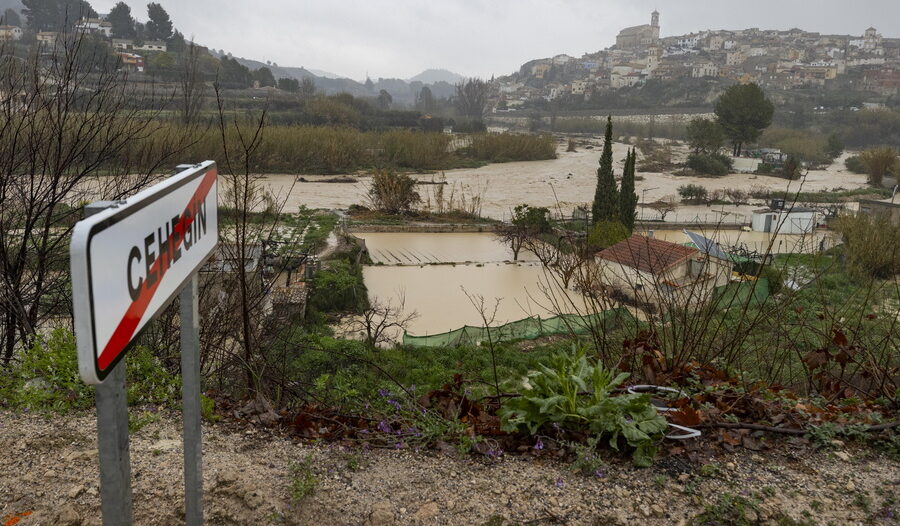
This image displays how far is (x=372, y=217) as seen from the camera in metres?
28.7

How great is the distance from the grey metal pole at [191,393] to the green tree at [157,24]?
3593 inches

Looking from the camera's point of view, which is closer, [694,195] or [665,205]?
[665,205]

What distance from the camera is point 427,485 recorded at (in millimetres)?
2498

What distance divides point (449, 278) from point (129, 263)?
17647 millimetres

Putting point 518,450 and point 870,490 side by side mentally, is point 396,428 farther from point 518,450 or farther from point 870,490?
point 870,490

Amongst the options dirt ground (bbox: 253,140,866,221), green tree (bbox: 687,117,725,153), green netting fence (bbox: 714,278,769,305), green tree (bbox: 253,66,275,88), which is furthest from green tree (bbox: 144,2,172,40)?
green netting fence (bbox: 714,278,769,305)

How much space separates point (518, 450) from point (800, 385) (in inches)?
144

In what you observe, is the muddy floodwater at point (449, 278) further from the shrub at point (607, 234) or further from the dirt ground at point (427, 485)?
the dirt ground at point (427, 485)

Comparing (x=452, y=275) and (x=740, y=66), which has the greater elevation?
(x=740, y=66)

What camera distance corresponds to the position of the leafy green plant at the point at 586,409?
2.62 m

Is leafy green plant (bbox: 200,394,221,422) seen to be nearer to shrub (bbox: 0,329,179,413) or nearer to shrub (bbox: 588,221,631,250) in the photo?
shrub (bbox: 0,329,179,413)

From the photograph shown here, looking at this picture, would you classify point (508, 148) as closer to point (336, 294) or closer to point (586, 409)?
point (336, 294)

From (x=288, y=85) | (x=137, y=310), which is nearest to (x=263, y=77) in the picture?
(x=288, y=85)

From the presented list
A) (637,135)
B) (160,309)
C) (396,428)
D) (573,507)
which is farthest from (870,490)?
(637,135)
